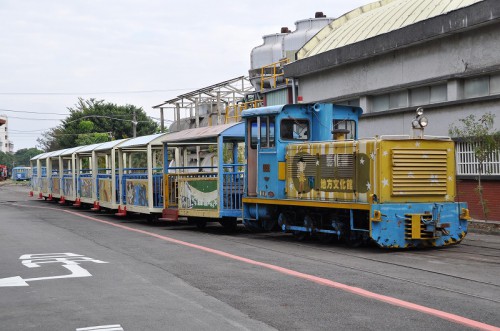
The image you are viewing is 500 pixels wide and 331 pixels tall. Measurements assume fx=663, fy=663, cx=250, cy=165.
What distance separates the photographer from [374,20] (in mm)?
26766

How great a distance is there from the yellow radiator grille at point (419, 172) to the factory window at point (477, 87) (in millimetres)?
7027

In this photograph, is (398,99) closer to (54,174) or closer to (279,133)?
(279,133)

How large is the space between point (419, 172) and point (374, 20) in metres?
14.7

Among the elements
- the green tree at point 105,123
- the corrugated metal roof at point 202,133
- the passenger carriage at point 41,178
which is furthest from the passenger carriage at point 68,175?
the green tree at point 105,123

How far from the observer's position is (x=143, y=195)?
21.8 meters

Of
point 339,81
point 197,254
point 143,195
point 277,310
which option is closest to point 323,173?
point 197,254

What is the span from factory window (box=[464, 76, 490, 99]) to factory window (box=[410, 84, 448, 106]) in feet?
3.08

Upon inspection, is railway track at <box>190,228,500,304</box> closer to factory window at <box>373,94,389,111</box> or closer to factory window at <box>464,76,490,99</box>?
factory window at <box>464,76,490,99</box>

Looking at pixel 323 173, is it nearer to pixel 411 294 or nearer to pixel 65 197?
pixel 411 294

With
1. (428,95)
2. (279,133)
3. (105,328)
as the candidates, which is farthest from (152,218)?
(105,328)

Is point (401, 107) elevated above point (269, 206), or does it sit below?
above

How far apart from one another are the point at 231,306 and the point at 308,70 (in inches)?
830

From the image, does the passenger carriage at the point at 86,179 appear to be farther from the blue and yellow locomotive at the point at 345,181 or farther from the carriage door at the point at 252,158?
the blue and yellow locomotive at the point at 345,181

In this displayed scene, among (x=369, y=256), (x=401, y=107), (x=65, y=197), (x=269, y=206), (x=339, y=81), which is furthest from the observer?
(x=65, y=197)
